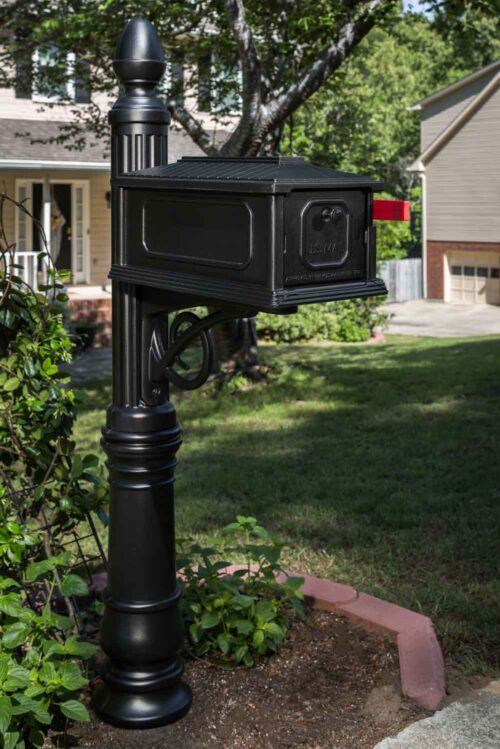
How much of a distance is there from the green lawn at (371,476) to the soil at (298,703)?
365mm

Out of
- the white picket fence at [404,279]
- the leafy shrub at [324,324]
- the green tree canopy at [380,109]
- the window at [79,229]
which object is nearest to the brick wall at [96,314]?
the leafy shrub at [324,324]

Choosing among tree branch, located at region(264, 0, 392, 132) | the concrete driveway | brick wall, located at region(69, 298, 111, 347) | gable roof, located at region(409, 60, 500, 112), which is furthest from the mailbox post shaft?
gable roof, located at region(409, 60, 500, 112)

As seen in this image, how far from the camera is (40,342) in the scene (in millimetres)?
3303

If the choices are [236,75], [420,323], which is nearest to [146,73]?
[236,75]

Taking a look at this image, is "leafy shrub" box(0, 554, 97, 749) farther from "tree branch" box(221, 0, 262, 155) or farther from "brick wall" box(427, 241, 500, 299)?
"brick wall" box(427, 241, 500, 299)

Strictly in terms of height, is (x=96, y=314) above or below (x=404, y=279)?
below

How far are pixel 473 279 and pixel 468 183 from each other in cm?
307

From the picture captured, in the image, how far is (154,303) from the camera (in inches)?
114

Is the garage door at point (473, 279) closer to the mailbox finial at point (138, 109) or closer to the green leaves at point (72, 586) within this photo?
the mailbox finial at point (138, 109)

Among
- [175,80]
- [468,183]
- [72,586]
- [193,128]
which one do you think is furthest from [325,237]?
[468,183]

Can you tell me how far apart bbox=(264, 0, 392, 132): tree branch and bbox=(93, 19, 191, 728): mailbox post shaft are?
6.19 m

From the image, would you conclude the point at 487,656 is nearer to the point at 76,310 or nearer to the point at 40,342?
the point at 40,342

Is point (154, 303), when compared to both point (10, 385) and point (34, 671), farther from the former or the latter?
point (34, 671)

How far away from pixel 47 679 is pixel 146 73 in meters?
1.76
